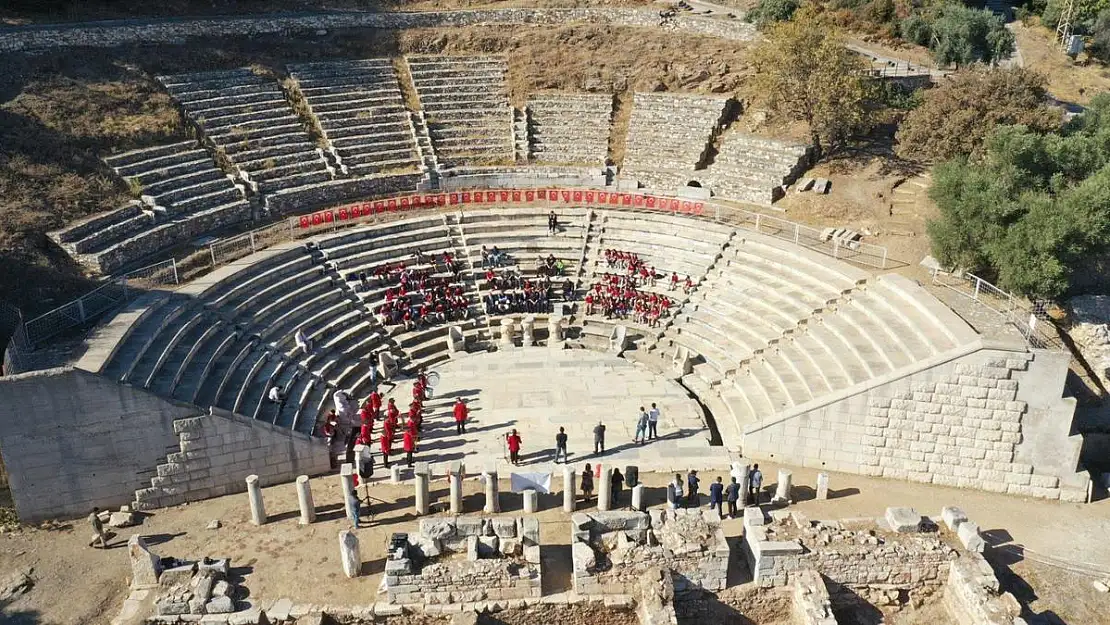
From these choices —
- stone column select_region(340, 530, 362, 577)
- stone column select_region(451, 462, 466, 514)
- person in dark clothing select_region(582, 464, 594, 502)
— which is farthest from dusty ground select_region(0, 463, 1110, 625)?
person in dark clothing select_region(582, 464, 594, 502)

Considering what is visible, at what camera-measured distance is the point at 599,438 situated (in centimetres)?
2245

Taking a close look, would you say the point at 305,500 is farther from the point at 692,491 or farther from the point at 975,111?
the point at 975,111

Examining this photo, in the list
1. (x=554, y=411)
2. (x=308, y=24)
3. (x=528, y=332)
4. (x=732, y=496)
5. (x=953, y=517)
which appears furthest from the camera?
(x=308, y=24)

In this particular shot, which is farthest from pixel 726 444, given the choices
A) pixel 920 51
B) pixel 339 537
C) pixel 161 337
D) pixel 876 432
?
pixel 920 51

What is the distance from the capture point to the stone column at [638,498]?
19656 millimetres

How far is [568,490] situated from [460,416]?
5.10m

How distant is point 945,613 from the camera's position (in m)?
17.6

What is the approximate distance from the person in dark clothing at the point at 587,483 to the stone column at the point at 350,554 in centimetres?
565

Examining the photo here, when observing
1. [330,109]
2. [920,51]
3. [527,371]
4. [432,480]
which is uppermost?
[920,51]

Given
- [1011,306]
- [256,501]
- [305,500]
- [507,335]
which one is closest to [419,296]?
[507,335]

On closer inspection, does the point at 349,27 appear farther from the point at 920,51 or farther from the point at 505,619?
the point at 505,619

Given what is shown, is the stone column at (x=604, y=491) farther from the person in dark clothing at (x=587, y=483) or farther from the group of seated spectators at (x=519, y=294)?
the group of seated spectators at (x=519, y=294)

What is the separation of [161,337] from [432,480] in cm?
852

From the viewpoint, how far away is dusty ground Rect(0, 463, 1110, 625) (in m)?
17.1
